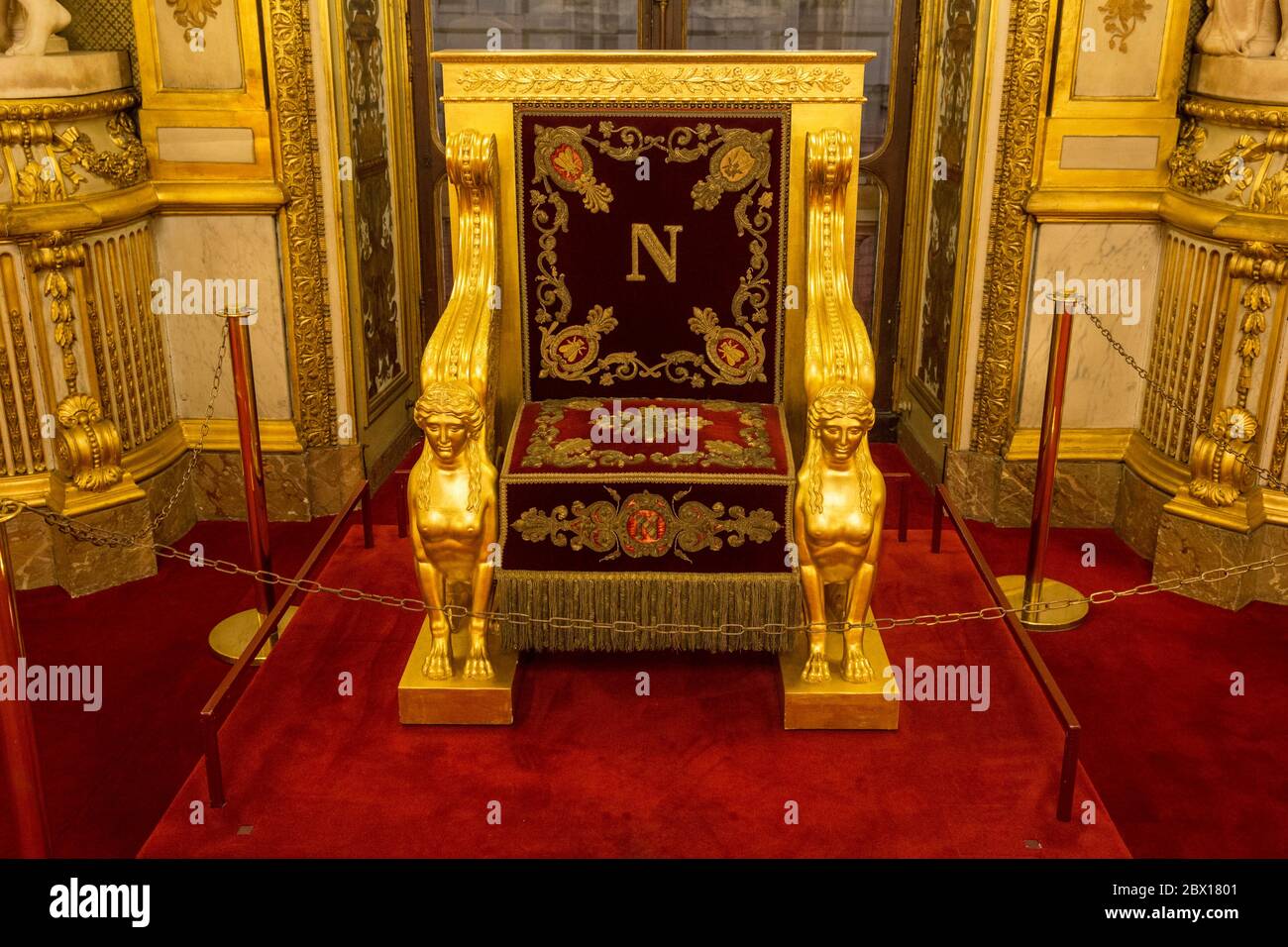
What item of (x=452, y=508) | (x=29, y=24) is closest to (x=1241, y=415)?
(x=452, y=508)

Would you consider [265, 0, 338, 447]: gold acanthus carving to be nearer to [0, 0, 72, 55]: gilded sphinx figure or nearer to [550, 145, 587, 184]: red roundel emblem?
[0, 0, 72, 55]: gilded sphinx figure

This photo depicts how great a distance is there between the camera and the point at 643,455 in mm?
3254

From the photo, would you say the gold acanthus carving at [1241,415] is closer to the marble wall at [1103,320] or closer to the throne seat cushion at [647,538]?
the marble wall at [1103,320]

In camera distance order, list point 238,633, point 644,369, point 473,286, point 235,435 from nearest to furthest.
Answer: point 473,286 → point 644,369 → point 238,633 → point 235,435

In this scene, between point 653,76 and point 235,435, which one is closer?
point 653,76

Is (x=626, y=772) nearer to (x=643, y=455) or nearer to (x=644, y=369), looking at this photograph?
(x=643, y=455)

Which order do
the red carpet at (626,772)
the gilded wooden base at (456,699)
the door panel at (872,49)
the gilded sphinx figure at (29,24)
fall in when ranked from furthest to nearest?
the door panel at (872,49) < the gilded sphinx figure at (29,24) < the gilded wooden base at (456,699) < the red carpet at (626,772)

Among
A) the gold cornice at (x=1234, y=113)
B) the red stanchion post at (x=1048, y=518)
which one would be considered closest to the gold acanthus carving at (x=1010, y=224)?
the gold cornice at (x=1234, y=113)

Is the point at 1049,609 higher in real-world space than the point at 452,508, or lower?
lower

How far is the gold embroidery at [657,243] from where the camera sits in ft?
11.5

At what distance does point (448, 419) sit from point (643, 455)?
0.53 meters

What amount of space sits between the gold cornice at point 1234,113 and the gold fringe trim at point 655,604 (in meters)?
2.35

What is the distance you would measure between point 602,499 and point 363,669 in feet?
3.18

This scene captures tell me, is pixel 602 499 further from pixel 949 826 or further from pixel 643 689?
pixel 949 826
